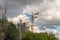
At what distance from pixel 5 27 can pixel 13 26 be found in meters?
8.61

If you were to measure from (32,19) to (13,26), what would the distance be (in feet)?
34.0

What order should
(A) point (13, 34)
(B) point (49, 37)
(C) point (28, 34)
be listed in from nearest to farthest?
(A) point (13, 34) < (C) point (28, 34) < (B) point (49, 37)

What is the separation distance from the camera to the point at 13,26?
87875 mm

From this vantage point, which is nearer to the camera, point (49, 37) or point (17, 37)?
point (17, 37)

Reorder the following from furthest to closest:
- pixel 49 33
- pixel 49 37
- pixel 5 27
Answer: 1. pixel 49 33
2. pixel 49 37
3. pixel 5 27

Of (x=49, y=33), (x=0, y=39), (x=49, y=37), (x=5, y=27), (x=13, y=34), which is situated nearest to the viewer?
(x=0, y=39)

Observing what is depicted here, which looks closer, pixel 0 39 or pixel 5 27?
pixel 0 39

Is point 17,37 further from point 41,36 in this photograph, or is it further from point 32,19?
point 41,36

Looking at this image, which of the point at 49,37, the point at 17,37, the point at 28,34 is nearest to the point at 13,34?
the point at 17,37

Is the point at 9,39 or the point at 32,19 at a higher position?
the point at 32,19

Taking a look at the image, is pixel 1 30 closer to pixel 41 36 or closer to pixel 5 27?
pixel 5 27

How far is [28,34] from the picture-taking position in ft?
298

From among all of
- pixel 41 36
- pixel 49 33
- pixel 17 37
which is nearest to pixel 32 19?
pixel 17 37

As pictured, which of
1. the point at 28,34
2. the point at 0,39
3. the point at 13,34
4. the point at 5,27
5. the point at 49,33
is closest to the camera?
the point at 0,39
